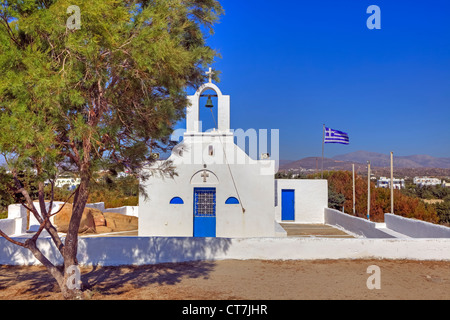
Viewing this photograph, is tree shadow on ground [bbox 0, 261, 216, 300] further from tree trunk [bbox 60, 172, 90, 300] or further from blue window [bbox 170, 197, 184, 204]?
blue window [bbox 170, 197, 184, 204]

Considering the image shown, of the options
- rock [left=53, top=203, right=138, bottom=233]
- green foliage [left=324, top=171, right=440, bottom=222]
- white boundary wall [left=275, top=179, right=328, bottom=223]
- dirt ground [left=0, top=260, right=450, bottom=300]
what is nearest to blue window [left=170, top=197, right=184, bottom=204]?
dirt ground [left=0, top=260, right=450, bottom=300]

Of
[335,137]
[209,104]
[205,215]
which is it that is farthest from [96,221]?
[335,137]

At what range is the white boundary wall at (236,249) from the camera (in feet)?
31.6

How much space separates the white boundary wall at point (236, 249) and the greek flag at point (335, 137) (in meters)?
14.3

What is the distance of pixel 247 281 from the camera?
802cm

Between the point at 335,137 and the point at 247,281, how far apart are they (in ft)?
56.9

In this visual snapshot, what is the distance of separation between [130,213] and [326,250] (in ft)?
45.0

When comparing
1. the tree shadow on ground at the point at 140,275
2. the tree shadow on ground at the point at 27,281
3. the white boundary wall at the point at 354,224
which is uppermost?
the white boundary wall at the point at 354,224

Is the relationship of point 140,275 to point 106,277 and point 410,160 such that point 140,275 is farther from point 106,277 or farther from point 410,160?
point 410,160

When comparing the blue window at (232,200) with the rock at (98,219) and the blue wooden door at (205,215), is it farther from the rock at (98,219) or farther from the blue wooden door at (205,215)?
the rock at (98,219)

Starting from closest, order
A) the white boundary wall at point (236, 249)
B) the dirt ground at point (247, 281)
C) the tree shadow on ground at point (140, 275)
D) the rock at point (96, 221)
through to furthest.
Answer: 1. the dirt ground at point (247, 281)
2. the tree shadow on ground at point (140, 275)
3. the white boundary wall at point (236, 249)
4. the rock at point (96, 221)

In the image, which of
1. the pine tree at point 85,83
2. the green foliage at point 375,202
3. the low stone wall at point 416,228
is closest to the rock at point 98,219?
the pine tree at point 85,83

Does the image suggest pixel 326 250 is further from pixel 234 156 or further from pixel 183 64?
pixel 183 64
